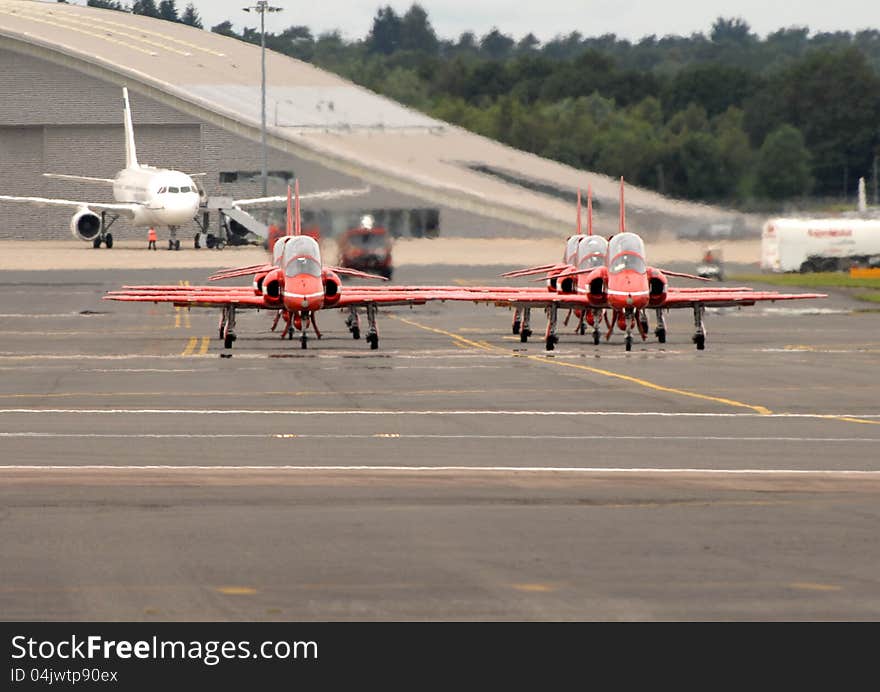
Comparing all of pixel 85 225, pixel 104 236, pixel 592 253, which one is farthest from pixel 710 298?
pixel 104 236

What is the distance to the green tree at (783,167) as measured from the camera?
300 ft

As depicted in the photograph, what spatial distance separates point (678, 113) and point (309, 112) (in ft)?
99.7

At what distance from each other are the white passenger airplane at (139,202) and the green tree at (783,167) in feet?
114

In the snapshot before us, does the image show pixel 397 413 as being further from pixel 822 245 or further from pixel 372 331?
pixel 822 245

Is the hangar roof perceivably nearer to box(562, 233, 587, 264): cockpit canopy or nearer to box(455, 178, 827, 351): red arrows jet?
box(562, 233, 587, 264): cockpit canopy

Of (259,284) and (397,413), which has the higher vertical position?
(259,284)

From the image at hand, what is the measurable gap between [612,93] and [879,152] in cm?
4024

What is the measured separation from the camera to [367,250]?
76.8 meters

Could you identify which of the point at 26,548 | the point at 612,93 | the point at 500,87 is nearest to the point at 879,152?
the point at 612,93

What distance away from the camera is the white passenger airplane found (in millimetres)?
105375

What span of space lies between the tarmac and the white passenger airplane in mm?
65690

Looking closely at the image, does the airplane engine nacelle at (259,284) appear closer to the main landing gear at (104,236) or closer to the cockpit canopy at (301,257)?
the cockpit canopy at (301,257)
